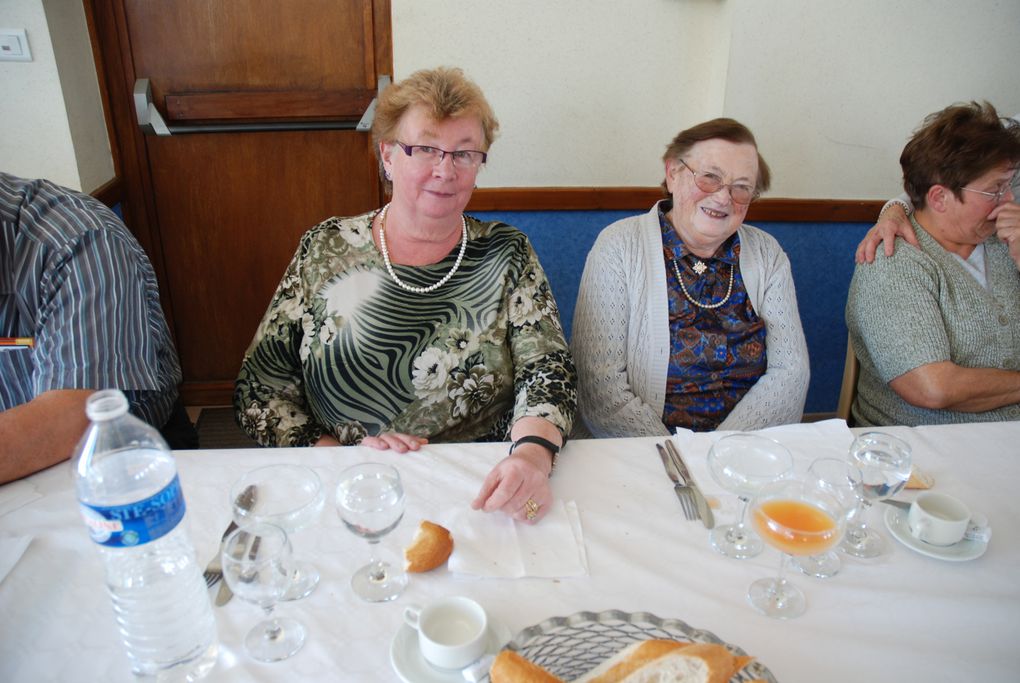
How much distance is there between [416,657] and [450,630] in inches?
2.0

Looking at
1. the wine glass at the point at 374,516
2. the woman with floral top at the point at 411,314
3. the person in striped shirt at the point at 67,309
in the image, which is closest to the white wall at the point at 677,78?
the woman with floral top at the point at 411,314

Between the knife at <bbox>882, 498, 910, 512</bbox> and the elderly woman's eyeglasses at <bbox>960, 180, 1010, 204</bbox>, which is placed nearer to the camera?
the knife at <bbox>882, 498, 910, 512</bbox>

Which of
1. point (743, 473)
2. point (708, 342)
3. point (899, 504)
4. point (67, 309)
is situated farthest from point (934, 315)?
point (67, 309)

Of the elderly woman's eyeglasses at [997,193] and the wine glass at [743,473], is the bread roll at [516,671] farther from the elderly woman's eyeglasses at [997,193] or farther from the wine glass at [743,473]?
the elderly woman's eyeglasses at [997,193]

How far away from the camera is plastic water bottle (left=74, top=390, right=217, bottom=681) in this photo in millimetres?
762

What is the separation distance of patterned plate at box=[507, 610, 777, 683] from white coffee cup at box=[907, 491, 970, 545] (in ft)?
1.44

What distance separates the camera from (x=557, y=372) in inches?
59.2

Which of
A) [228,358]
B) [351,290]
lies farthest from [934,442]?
[228,358]

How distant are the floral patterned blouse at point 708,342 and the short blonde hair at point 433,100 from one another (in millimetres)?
674

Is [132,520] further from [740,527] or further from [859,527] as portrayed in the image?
[859,527]

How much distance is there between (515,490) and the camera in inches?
43.8

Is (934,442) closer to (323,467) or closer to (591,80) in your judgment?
(323,467)

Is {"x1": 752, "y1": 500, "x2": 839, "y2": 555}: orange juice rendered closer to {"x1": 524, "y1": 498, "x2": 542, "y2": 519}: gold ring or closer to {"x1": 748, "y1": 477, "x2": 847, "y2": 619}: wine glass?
{"x1": 748, "y1": 477, "x2": 847, "y2": 619}: wine glass

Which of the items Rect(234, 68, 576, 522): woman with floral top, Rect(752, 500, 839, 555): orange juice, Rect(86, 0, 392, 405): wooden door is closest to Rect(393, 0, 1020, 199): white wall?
Rect(86, 0, 392, 405): wooden door
